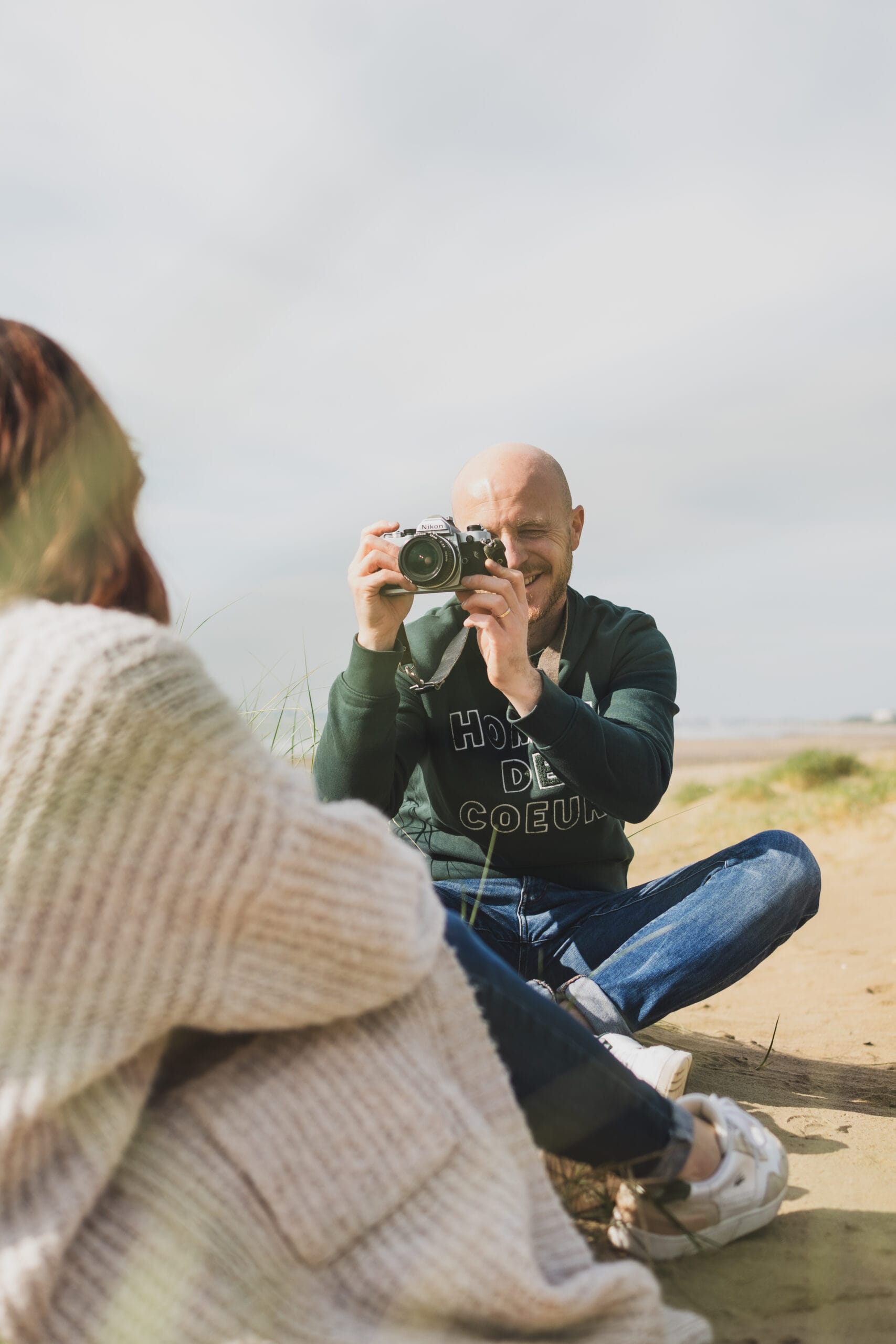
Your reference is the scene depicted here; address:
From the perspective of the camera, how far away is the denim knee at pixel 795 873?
2.34 metres

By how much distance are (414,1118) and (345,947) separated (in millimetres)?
205

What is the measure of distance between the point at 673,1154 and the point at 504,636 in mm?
1035

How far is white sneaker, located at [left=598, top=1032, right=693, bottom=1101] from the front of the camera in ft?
6.61

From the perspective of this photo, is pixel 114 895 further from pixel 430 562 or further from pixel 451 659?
pixel 451 659

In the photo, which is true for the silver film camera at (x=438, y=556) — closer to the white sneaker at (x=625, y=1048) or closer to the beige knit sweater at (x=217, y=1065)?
the white sneaker at (x=625, y=1048)

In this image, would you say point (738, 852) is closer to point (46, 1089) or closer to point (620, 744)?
point (620, 744)

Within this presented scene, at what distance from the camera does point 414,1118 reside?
1.12 meters

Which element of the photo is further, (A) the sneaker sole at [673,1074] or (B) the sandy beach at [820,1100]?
(A) the sneaker sole at [673,1074]

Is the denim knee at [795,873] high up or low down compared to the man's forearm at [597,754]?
down

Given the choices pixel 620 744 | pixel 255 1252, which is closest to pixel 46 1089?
pixel 255 1252

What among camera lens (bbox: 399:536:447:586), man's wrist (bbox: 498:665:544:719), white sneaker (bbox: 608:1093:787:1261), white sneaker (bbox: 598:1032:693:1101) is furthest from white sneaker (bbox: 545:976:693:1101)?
camera lens (bbox: 399:536:447:586)

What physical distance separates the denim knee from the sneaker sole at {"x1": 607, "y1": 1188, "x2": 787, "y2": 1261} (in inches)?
32.6

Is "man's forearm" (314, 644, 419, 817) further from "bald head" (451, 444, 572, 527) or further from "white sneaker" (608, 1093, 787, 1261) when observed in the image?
"white sneaker" (608, 1093, 787, 1261)

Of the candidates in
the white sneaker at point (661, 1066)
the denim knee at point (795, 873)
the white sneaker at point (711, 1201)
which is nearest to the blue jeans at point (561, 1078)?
the white sneaker at point (711, 1201)
